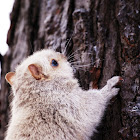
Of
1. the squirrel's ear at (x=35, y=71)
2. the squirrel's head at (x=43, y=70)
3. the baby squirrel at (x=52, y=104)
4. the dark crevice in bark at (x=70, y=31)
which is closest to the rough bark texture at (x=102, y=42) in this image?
the dark crevice in bark at (x=70, y=31)

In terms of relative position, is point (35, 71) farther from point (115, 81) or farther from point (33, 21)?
point (33, 21)

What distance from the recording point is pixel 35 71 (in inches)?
138

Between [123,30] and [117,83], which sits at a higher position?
[123,30]

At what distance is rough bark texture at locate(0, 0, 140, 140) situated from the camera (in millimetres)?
3227

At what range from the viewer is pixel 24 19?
536 cm

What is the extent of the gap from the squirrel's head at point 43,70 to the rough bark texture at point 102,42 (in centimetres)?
32

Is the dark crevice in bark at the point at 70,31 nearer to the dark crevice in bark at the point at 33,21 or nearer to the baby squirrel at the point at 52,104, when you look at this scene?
the baby squirrel at the point at 52,104

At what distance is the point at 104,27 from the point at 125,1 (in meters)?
0.52

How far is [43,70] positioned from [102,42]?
1068mm

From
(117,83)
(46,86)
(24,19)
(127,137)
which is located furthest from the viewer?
(24,19)

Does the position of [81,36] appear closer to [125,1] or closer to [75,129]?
[125,1]

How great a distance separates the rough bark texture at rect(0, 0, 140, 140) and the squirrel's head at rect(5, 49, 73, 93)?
1.06 ft

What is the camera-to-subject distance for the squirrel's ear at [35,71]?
3.47 meters

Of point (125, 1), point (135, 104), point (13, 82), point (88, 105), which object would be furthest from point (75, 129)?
point (125, 1)
